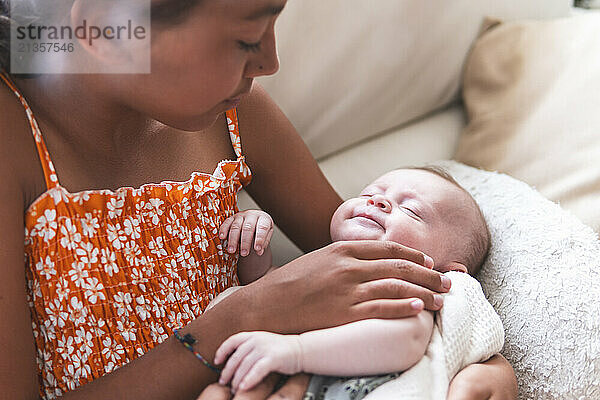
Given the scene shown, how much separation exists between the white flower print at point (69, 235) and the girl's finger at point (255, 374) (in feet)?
1.03

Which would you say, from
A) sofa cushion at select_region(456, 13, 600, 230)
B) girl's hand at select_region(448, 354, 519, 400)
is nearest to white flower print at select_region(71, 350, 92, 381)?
girl's hand at select_region(448, 354, 519, 400)

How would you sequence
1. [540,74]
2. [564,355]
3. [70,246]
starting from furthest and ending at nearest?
[540,74]
[564,355]
[70,246]

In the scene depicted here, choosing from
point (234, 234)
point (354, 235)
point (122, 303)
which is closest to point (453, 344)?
point (354, 235)

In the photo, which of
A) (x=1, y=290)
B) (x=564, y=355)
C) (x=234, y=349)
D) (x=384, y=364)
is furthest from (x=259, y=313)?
(x=564, y=355)

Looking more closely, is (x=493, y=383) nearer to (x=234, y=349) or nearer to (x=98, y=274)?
(x=234, y=349)

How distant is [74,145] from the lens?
3.45 feet

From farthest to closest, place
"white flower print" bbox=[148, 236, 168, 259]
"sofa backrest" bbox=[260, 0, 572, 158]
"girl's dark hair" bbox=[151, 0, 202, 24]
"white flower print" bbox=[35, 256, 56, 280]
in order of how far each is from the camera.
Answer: "sofa backrest" bbox=[260, 0, 572, 158], "white flower print" bbox=[148, 236, 168, 259], "white flower print" bbox=[35, 256, 56, 280], "girl's dark hair" bbox=[151, 0, 202, 24]

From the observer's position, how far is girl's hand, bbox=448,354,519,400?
40.1 inches

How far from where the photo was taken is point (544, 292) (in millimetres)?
1218

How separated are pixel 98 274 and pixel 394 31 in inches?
35.5

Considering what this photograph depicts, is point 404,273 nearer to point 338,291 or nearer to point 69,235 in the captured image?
point 338,291

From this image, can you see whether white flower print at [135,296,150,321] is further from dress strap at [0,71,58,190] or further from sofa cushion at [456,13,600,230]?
sofa cushion at [456,13,600,230]

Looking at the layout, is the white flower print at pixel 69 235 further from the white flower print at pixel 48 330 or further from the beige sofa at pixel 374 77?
the beige sofa at pixel 374 77

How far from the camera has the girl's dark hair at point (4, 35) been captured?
985mm
